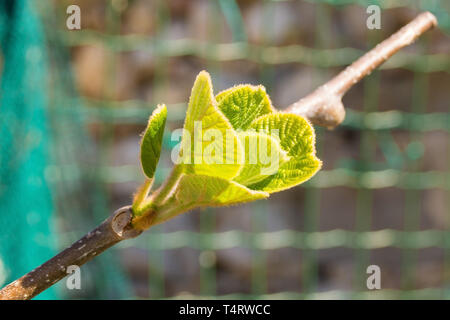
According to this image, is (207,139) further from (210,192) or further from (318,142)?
(318,142)

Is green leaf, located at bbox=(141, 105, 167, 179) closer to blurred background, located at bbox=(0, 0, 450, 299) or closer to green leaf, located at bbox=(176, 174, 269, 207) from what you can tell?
green leaf, located at bbox=(176, 174, 269, 207)

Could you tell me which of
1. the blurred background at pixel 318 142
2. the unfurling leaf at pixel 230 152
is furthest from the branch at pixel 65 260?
the blurred background at pixel 318 142

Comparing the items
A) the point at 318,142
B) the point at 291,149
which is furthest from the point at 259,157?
the point at 318,142

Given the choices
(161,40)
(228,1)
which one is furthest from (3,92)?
(228,1)

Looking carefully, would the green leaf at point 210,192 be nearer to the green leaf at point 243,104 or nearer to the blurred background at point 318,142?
the green leaf at point 243,104

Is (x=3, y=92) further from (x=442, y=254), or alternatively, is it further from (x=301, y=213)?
(x=442, y=254)

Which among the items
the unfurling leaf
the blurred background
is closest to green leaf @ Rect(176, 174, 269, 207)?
the unfurling leaf
